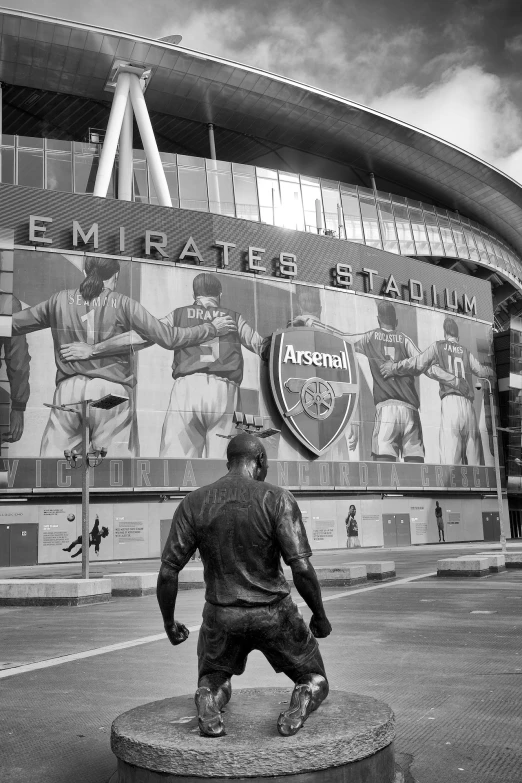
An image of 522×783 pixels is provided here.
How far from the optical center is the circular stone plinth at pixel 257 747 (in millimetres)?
3947

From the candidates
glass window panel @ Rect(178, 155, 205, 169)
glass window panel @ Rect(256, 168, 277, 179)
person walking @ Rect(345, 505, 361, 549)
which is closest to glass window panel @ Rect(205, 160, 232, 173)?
glass window panel @ Rect(178, 155, 205, 169)

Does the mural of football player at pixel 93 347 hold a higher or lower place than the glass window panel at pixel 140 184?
lower

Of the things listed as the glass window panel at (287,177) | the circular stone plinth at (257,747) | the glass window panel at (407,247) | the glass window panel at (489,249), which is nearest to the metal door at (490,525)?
the glass window panel at (407,247)

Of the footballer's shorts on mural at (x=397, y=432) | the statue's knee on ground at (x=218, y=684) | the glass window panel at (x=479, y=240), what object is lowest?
the statue's knee on ground at (x=218, y=684)

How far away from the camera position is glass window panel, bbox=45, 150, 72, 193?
48625 millimetres

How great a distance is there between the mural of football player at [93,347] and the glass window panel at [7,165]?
9.87 meters

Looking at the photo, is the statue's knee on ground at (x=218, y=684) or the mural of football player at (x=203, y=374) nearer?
the statue's knee on ground at (x=218, y=684)

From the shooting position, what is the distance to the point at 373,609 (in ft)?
47.5

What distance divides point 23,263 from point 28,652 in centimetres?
3455

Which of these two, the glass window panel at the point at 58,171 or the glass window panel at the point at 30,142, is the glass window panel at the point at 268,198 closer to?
the glass window panel at the point at 58,171

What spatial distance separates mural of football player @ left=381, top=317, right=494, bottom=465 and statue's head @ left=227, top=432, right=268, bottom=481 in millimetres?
46697

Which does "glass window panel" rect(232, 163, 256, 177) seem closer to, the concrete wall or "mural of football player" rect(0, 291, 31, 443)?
"mural of football player" rect(0, 291, 31, 443)

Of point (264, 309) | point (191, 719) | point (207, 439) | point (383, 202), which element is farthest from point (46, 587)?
point (383, 202)

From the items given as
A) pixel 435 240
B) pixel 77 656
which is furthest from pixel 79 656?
pixel 435 240
